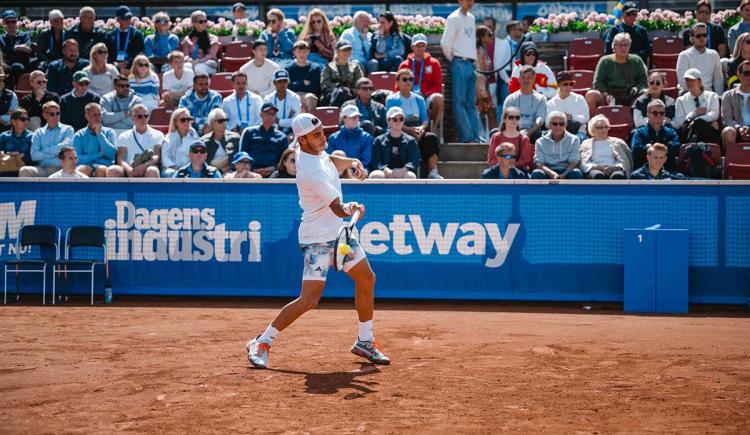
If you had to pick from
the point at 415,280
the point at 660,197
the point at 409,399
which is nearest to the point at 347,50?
the point at 415,280

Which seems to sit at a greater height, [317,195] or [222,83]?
[222,83]

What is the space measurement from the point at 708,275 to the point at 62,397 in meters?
8.49

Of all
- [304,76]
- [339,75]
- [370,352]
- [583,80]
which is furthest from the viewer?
[583,80]

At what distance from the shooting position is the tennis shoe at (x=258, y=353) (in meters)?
8.72

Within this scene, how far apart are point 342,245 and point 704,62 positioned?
33.3ft

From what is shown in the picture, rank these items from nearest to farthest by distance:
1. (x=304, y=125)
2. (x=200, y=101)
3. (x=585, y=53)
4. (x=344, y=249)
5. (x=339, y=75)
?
(x=344, y=249) < (x=304, y=125) < (x=200, y=101) < (x=339, y=75) < (x=585, y=53)

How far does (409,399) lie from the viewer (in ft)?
24.6

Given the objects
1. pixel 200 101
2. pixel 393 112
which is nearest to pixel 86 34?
pixel 200 101

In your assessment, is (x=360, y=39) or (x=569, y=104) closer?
(x=569, y=104)

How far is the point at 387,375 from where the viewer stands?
27.8 feet

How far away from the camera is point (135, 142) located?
1596 centimetres

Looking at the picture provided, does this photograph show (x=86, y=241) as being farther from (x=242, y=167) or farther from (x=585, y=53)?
(x=585, y=53)

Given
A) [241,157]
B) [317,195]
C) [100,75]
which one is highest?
[100,75]

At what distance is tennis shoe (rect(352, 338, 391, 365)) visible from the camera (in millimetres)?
8984
